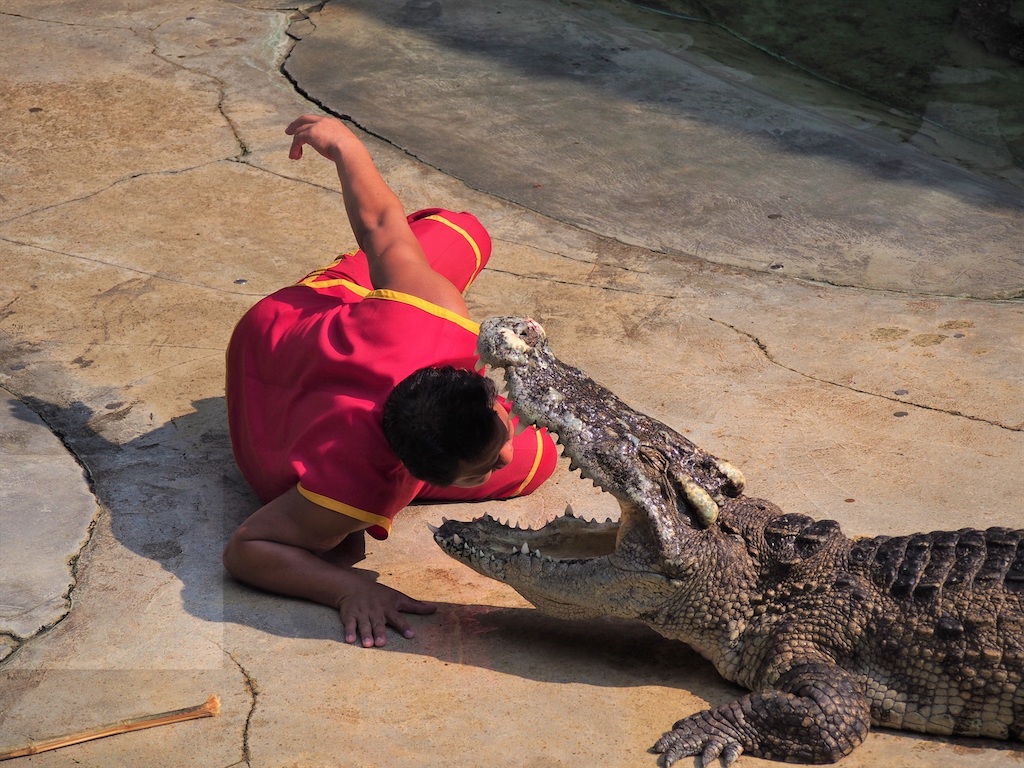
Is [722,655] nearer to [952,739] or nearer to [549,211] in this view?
[952,739]

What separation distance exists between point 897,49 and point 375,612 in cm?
566

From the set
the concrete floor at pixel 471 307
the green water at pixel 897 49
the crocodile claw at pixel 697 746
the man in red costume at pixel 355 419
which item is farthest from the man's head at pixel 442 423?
the green water at pixel 897 49

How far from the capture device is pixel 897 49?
7082mm

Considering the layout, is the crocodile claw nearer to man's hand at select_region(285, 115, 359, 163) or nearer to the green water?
man's hand at select_region(285, 115, 359, 163)

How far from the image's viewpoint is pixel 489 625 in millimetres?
2881

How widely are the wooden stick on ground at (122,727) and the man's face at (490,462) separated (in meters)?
0.74

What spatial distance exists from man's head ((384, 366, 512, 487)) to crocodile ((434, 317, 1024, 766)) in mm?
82

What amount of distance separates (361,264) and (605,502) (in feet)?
3.21

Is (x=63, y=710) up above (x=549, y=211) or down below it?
below

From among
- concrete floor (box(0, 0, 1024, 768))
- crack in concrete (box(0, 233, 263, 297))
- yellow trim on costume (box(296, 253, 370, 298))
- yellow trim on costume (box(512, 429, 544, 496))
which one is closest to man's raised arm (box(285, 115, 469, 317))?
yellow trim on costume (box(296, 253, 370, 298))

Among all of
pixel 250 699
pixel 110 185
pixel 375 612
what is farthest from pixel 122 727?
pixel 110 185

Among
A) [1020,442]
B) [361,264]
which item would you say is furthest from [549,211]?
[1020,442]

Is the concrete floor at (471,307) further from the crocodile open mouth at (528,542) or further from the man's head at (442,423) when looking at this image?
the man's head at (442,423)

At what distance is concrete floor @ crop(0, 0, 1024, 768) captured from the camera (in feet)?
8.54
